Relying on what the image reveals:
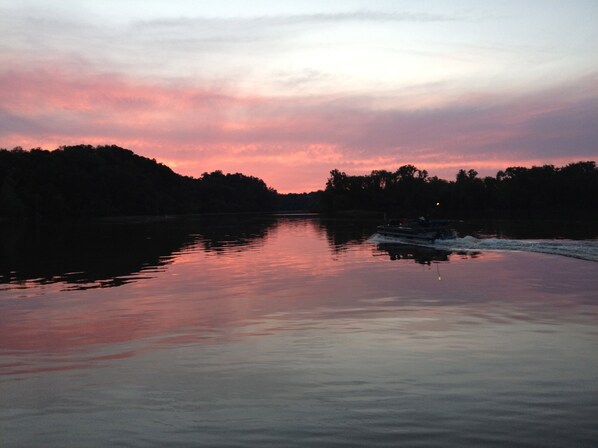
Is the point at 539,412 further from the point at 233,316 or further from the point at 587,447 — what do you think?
the point at 233,316

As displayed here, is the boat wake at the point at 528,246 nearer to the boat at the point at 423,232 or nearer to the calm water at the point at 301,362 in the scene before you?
the boat at the point at 423,232

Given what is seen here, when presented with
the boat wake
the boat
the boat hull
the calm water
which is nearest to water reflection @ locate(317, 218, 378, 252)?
the boat

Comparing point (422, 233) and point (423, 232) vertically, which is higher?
point (423, 232)

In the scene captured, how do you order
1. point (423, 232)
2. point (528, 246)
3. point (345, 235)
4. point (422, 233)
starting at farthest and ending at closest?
point (345, 235)
point (423, 232)
point (422, 233)
point (528, 246)

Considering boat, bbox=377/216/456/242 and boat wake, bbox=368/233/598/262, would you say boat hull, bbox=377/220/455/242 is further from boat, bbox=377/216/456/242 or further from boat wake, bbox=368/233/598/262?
boat wake, bbox=368/233/598/262

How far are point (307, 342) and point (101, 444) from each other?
23.9ft

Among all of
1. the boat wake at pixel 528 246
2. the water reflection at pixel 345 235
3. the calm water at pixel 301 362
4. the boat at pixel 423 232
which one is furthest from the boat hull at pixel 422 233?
the calm water at pixel 301 362

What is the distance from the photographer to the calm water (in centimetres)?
870

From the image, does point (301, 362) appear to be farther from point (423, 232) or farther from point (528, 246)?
point (423, 232)

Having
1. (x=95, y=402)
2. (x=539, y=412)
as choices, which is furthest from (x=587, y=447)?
(x=95, y=402)

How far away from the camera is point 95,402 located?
10.1 metres

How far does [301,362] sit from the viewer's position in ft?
41.3

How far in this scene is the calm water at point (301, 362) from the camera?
870 centimetres

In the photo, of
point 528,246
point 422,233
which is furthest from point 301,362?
point 422,233
